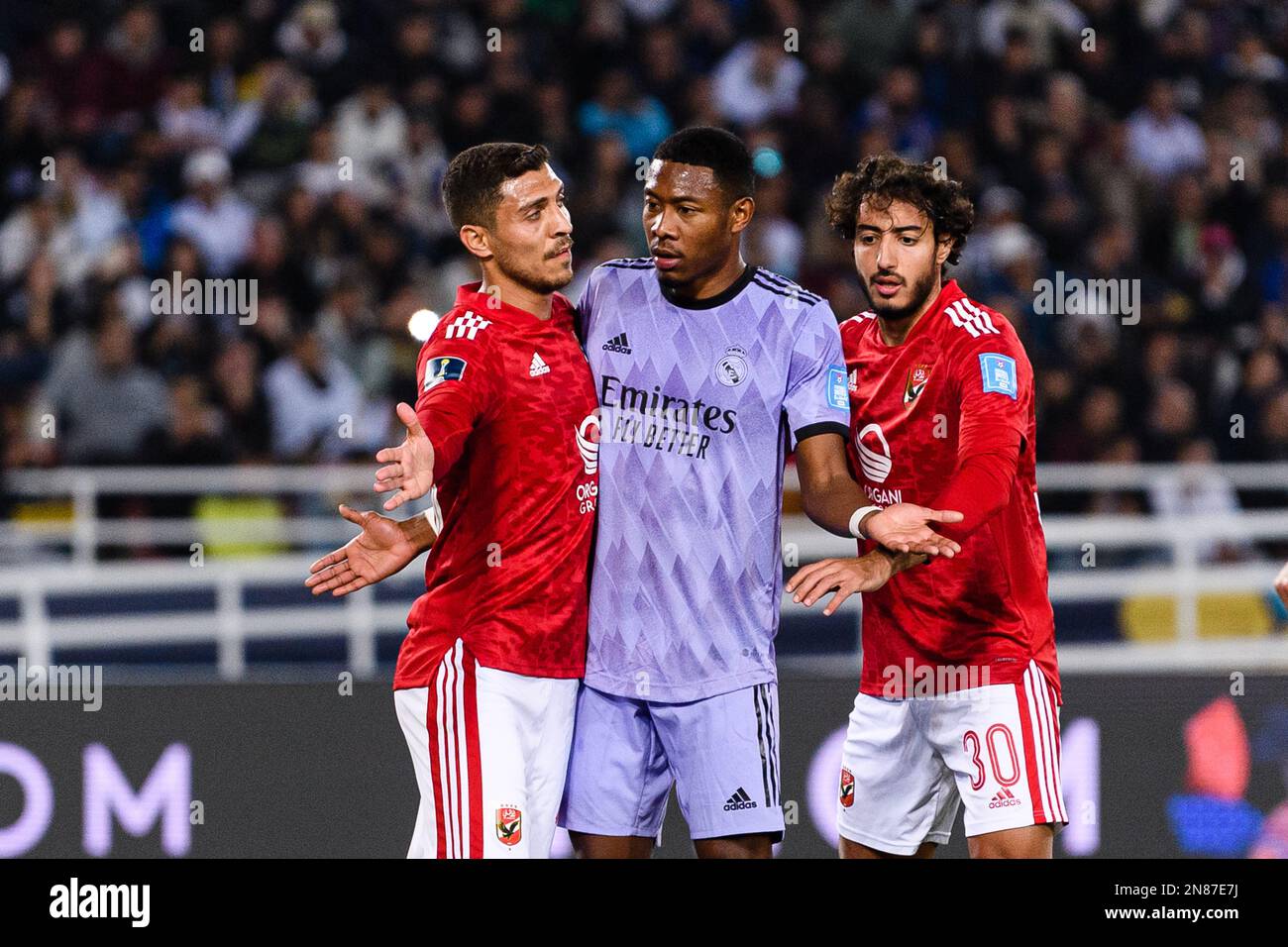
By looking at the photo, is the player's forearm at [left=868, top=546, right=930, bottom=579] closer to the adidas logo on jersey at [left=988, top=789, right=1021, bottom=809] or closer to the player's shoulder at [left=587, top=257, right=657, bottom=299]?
the adidas logo on jersey at [left=988, top=789, right=1021, bottom=809]

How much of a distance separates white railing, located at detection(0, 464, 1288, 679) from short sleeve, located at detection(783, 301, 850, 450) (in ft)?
13.0

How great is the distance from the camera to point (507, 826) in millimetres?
4383

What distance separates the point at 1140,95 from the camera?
1264cm

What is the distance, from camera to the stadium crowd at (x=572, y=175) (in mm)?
10039

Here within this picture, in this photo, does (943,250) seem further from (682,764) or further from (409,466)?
(409,466)

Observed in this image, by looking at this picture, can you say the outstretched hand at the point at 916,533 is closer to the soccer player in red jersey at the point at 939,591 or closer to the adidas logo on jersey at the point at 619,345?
the soccer player in red jersey at the point at 939,591

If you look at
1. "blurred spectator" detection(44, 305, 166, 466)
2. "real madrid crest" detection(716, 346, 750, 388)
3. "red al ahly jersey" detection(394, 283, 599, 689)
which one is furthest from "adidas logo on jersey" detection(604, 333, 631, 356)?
"blurred spectator" detection(44, 305, 166, 466)

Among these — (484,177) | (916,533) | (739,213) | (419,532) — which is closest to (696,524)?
(916,533)

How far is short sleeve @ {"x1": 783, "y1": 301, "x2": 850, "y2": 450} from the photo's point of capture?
4594 millimetres

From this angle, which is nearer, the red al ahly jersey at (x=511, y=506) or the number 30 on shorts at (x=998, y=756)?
the red al ahly jersey at (x=511, y=506)

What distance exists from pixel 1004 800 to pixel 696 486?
111cm

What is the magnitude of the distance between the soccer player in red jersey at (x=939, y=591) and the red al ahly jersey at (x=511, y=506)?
0.82 meters

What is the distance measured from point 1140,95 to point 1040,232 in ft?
5.78

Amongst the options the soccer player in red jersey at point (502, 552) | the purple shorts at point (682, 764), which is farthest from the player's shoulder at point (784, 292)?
the purple shorts at point (682, 764)
